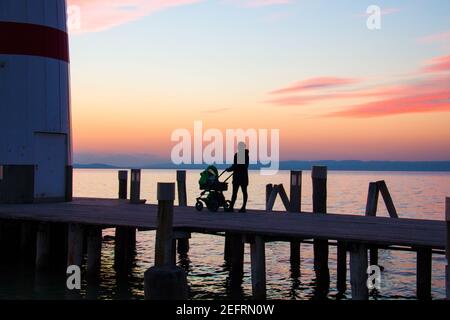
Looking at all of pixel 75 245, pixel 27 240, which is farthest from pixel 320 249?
pixel 27 240

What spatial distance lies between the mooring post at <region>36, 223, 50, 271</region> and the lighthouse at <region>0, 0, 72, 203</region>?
14.1 feet

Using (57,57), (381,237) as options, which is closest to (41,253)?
(57,57)

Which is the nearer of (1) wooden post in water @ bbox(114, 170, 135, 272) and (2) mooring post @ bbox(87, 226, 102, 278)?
(2) mooring post @ bbox(87, 226, 102, 278)

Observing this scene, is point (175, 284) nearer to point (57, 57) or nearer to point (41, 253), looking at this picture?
point (41, 253)

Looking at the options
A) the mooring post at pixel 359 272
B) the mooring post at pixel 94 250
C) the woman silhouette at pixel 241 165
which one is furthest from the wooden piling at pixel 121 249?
the mooring post at pixel 359 272

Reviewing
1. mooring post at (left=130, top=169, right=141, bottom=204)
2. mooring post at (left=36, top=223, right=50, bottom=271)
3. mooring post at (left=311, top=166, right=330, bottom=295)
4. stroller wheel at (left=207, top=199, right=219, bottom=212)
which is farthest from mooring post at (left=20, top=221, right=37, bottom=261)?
mooring post at (left=311, top=166, right=330, bottom=295)

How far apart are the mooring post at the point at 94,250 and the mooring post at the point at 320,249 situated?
20.0ft

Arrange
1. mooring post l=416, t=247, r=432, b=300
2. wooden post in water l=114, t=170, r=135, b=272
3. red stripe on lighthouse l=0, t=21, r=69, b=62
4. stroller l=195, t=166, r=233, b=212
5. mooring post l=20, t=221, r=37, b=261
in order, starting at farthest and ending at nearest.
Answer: red stripe on lighthouse l=0, t=21, r=69, b=62 < mooring post l=20, t=221, r=37, b=261 < wooden post in water l=114, t=170, r=135, b=272 < stroller l=195, t=166, r=233, b=212 < mooring post l=416, t=247, r=432, b=300

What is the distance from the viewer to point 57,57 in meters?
23.3

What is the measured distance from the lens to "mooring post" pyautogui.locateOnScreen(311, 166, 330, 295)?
1827 centimetres

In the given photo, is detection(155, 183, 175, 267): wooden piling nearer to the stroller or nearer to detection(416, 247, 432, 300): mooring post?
detection(416, 247, 432, 300): mooring post
